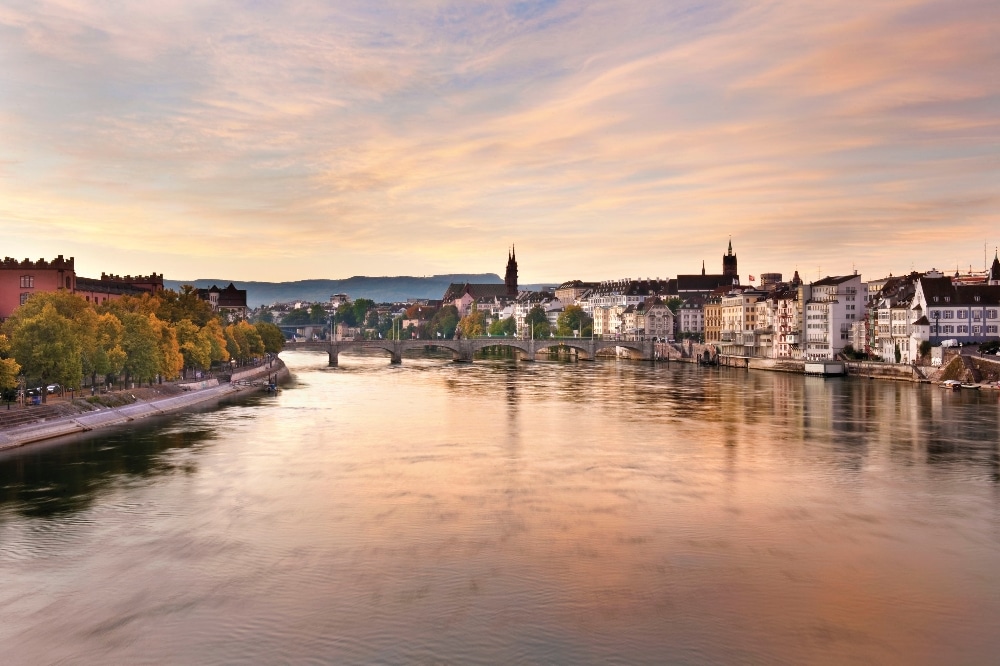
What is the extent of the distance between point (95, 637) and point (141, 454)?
23190 mm

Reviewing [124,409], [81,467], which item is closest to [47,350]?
[124,409]

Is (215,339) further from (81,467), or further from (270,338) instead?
(81,467)

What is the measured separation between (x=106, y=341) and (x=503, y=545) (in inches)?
1567

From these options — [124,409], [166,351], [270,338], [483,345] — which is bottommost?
[124,409]

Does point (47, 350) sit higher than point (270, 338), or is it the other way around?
point (47, 350)

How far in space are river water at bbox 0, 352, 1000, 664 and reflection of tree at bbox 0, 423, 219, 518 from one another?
185 millimetres

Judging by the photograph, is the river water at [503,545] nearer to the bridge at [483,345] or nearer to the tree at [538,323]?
the bridge at [483,345]

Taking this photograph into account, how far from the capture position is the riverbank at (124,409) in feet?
140

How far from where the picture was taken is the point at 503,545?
26.5 meters

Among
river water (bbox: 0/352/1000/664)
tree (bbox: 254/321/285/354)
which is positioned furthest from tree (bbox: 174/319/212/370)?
tree (bbox: 254/321/285/354)

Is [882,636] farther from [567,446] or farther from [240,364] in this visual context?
[240,364]

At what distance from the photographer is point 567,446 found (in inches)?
1810

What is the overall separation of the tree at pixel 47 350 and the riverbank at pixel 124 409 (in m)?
1.85

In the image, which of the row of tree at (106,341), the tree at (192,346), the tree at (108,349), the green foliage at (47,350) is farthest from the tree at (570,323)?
the green foliage at (47,350)
